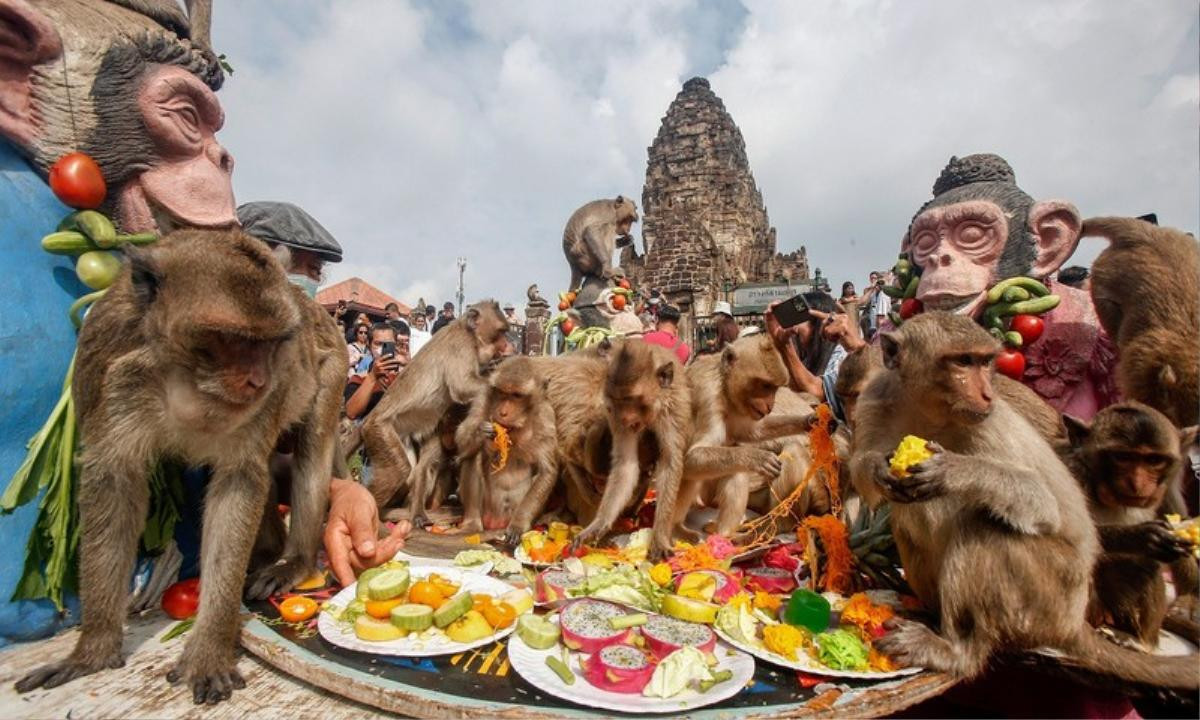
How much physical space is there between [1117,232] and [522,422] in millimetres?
4042

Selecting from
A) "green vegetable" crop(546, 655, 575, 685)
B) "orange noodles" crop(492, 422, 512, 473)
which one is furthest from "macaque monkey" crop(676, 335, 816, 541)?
"green vegetable" crop(546, 655, 575, 685)

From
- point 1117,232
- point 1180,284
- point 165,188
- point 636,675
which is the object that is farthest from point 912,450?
point 165,188

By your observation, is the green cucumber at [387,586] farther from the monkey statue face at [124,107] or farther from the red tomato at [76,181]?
the red tomato at [76,181]

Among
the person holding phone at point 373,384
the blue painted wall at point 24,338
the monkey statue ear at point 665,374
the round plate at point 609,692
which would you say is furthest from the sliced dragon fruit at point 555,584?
the person holding phone at point 373,384

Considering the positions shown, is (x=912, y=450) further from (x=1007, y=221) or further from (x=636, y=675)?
(x=1007, y=221)

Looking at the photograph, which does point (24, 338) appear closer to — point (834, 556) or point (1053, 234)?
point (834, 556)

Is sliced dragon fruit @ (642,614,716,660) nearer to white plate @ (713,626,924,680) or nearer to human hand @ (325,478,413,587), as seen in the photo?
white plate @ (713,626,924,680)

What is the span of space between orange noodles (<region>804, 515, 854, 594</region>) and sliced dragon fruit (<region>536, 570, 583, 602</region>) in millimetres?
1359

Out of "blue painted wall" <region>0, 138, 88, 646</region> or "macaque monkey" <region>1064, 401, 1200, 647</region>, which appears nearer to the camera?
"blue painted wall" <region>0, 138, 88, 646</region>

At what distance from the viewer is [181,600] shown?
2672mm

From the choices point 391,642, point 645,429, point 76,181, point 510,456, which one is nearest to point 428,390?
point 510,456

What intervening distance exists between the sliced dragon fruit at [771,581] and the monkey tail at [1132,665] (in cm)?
123

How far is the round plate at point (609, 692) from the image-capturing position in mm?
1948

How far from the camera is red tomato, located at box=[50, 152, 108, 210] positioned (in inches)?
99.2
